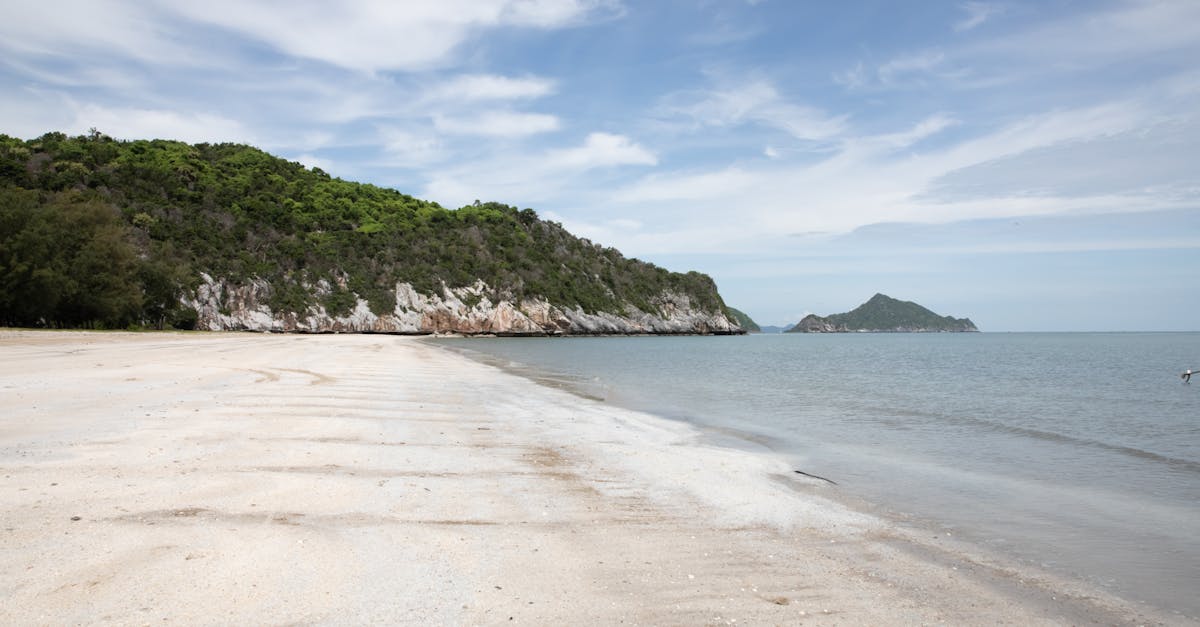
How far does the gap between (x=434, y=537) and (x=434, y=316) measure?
336ft

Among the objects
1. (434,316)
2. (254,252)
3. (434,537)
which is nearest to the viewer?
(434,537)

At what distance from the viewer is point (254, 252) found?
292ft

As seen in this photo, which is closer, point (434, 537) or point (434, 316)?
point (434, 537)

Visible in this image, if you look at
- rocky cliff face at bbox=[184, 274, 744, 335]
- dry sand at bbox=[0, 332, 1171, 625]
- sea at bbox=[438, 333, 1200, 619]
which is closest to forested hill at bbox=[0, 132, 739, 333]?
rocky cliff face at bbox=[184, 274, 744, 335]

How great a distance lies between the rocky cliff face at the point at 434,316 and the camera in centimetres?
7981

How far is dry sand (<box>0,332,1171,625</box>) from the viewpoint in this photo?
3.91 meters

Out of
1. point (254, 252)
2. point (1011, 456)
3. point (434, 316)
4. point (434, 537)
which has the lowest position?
point (1011, 456)

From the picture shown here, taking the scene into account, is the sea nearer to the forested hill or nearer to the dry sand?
the dry sand

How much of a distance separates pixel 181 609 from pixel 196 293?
277 feet

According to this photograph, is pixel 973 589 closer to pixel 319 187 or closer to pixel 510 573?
pixel 510 573

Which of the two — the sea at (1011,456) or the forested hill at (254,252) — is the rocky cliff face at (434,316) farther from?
the sea at (1011,456)

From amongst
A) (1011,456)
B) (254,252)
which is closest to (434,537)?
(1011,456)

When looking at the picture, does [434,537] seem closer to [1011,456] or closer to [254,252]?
[1011,456]

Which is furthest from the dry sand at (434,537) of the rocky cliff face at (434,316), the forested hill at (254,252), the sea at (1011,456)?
the rocky cliff face at (434,316)
